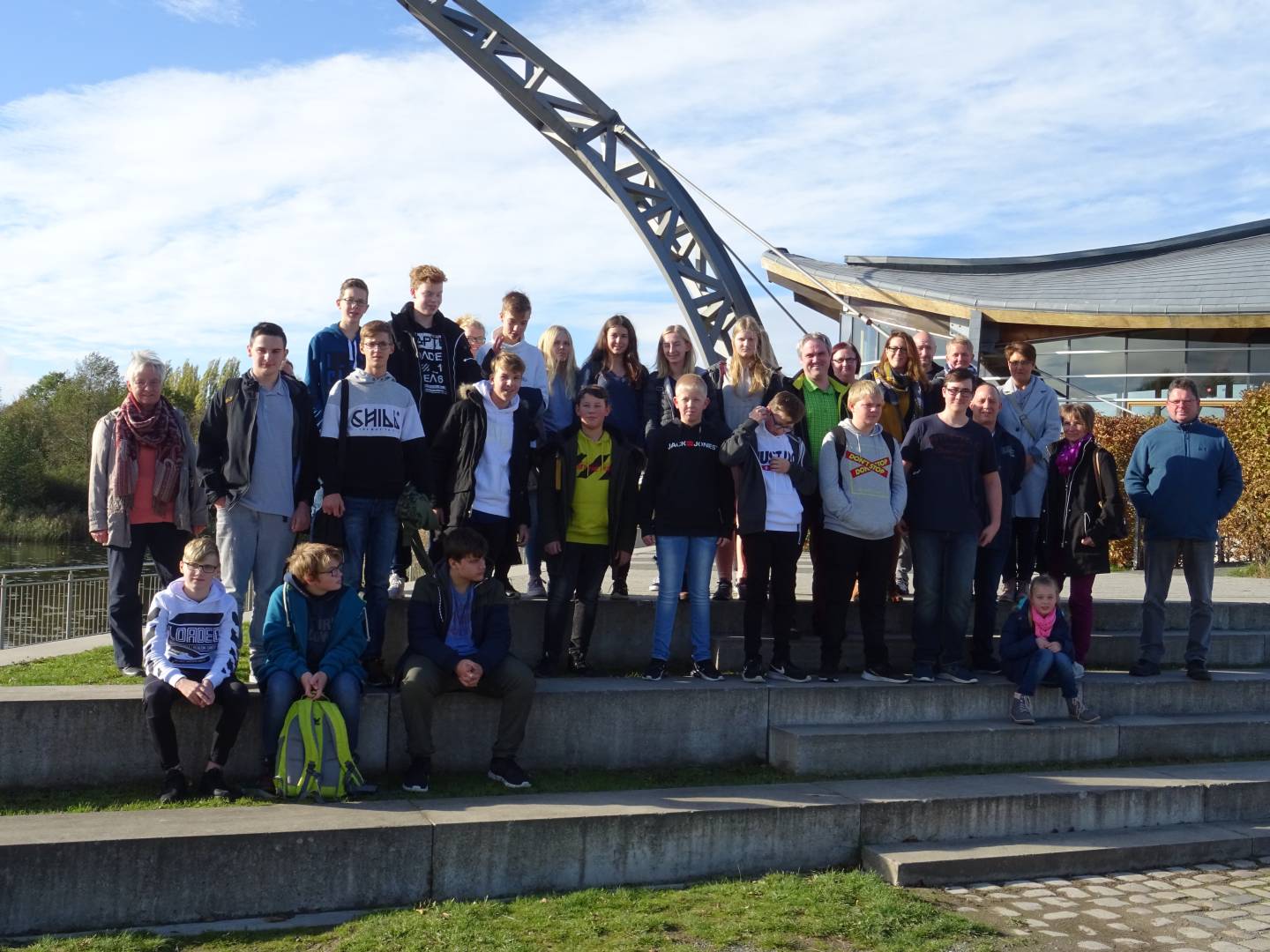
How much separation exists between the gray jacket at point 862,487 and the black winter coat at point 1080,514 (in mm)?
1284

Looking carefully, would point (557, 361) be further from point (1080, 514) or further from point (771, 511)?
point (1080, 514)

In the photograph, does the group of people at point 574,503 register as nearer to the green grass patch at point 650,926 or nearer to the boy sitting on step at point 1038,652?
the boy sitting on step at point 1038,652

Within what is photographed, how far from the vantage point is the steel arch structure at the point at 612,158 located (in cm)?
2055

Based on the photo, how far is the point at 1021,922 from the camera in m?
4.81

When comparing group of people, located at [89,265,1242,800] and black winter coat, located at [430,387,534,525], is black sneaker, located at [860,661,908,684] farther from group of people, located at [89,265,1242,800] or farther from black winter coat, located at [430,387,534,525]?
black winter coat, located at [430,387,534,525]

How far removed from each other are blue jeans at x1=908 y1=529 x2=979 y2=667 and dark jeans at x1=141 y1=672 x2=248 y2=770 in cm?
400

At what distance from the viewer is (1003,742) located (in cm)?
659

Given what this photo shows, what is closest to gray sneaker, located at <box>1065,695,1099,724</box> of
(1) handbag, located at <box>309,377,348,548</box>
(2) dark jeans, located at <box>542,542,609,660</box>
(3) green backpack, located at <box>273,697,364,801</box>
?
(2) dark jeans, located at <box>542,542,609,660</box>

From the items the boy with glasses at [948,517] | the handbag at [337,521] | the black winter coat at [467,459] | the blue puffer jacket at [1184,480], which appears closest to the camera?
the handbag at [337,521]

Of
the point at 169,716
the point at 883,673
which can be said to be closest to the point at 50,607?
the point at 169,716

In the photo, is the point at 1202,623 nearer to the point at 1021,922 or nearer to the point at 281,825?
the point at 1021,922

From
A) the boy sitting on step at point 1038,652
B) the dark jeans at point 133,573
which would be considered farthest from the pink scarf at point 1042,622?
the dark jeans at point 133,573

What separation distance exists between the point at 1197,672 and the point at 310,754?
5.83 meters

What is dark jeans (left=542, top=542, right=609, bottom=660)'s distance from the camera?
6.50 meters
